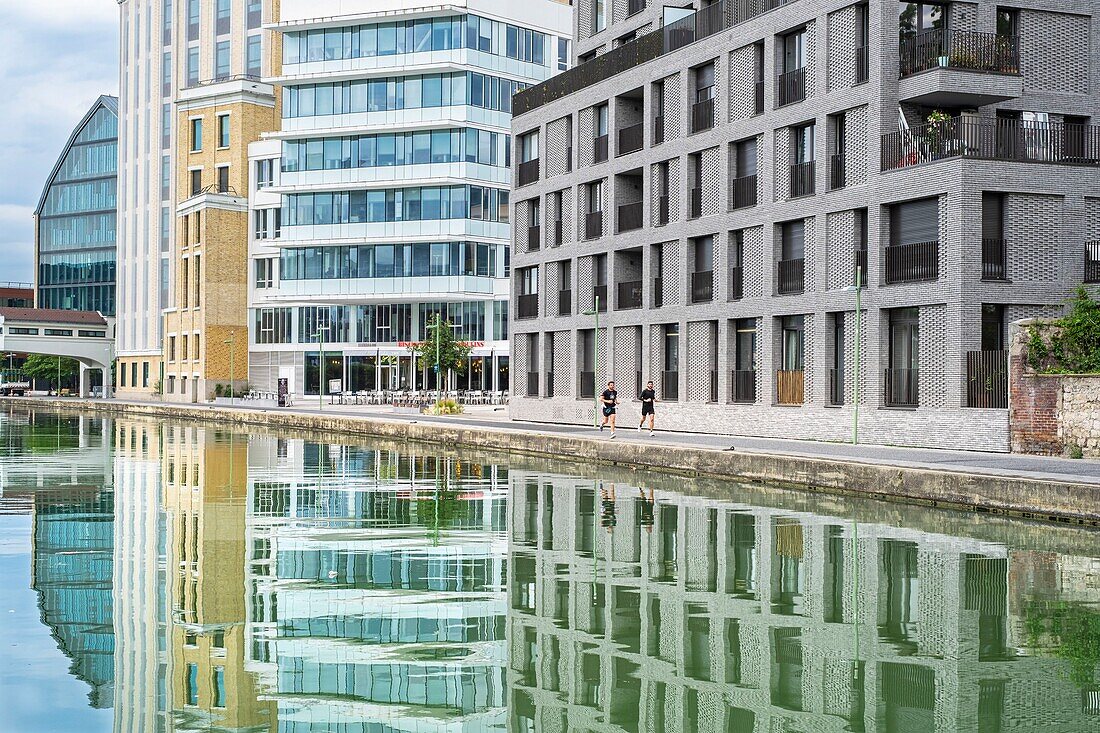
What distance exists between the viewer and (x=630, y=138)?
45.5m

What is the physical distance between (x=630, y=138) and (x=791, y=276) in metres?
10.7

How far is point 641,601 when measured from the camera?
1249 cm

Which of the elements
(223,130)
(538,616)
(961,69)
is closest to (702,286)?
(961,69)

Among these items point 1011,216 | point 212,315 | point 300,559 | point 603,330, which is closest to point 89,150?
point 212,315

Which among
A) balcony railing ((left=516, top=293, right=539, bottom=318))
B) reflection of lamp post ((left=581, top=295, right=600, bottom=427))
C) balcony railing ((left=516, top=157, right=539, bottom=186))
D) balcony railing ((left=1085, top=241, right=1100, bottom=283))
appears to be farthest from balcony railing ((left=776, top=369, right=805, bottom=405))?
balcony railing ((left=516, top=157, right=539, bottom=186))

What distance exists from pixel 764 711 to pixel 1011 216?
84.5ft

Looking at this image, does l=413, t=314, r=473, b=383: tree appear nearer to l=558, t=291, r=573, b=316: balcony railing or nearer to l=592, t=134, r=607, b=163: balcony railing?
l=558, t=291, r=573, b=316: balcony railing

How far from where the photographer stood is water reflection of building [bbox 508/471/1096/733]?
27.9 ft

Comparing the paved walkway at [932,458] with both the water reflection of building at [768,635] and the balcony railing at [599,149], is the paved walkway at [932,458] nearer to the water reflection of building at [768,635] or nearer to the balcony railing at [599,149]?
the water reflection of building at [768,635]

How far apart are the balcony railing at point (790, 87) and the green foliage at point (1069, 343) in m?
11.8

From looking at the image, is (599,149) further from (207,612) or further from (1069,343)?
(207,612)

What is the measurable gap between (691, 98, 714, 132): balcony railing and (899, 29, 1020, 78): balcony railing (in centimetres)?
846

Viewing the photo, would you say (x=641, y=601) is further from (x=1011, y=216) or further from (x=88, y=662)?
(x=1011, y=216)

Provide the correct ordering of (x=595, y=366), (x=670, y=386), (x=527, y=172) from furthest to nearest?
(x=527, y=172)
(x=595, y=366)
(x=670, y=386)
